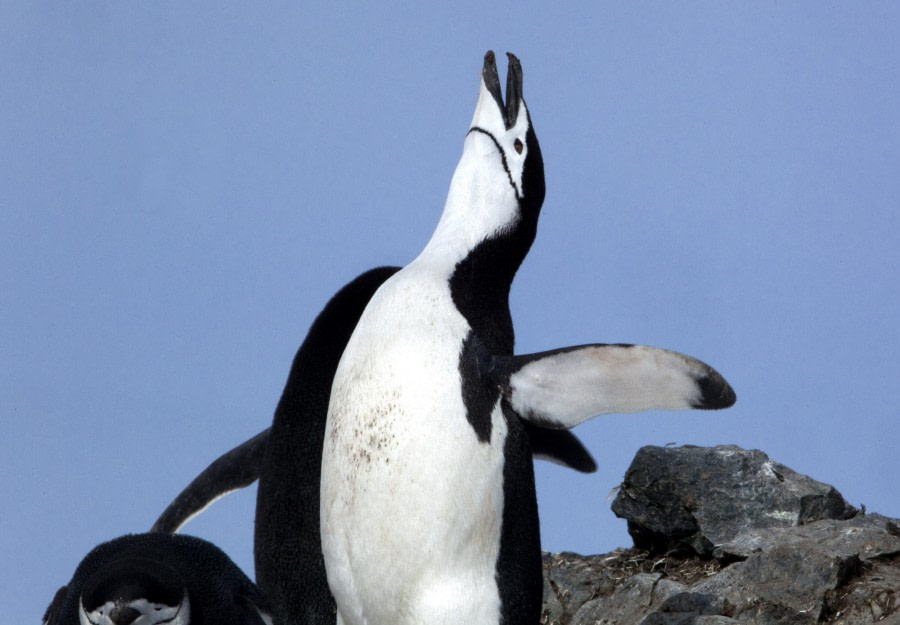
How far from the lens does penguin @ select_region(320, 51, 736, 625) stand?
3.60 meters

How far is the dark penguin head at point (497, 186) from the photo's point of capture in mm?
→ 4051

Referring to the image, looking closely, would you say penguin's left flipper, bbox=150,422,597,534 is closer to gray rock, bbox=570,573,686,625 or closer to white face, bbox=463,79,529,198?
gray rock, bbox=570,573,686,625

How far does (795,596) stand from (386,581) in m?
1.47

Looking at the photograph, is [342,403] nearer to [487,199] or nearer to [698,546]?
[487,199]

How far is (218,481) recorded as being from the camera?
4.45 m

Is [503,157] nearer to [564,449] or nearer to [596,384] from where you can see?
[596,384]

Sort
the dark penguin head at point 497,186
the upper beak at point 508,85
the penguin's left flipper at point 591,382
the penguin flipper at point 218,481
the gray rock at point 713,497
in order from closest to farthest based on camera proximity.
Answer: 1. the penguin's left flipper at point 591,382
2. the dark penguin head at point 497,186
3. the upper beak at point 508,85
4. the penguin flipper at point 218,481
5. the gray rock at point 713,497

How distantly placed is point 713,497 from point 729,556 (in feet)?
1.12

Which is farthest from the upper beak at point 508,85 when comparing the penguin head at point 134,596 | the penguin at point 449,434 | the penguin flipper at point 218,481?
the penguin head at point 134,596

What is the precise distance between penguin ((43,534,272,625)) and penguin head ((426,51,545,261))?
1.16 meters

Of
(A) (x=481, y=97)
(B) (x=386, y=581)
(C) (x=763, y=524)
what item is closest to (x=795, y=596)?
(C) (x=763, y=524)

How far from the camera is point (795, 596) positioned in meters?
4.30

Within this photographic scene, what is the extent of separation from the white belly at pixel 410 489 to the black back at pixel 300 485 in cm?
14

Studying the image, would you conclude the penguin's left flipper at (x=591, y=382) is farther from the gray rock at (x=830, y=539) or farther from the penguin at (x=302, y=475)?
the gray rock at (x=830, y=539)
